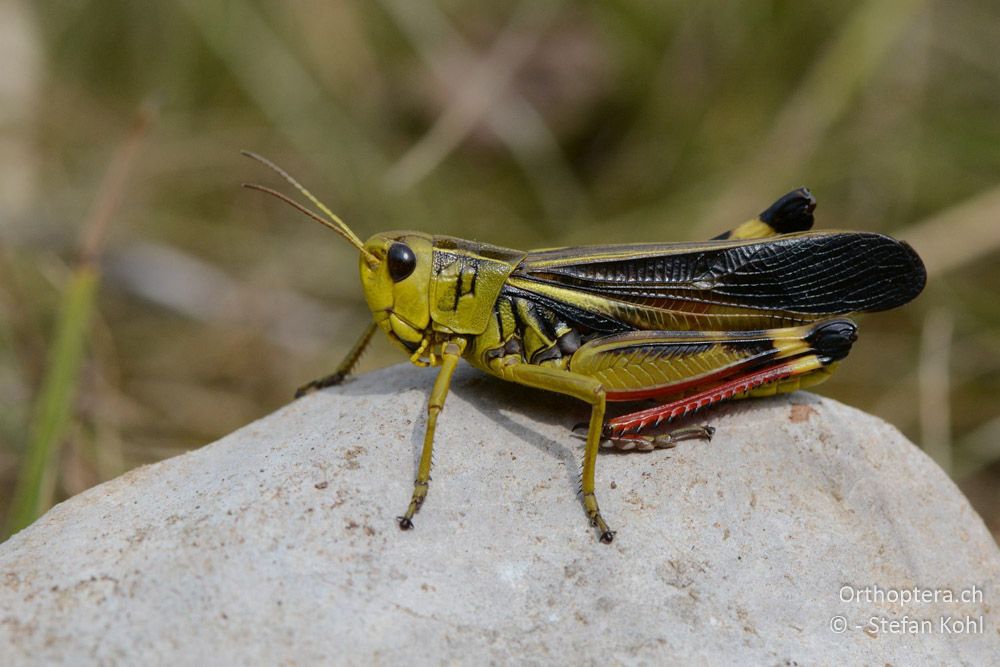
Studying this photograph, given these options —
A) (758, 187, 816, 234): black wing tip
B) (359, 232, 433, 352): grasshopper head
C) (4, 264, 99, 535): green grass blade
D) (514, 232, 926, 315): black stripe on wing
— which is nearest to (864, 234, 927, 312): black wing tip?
(514, 232, 926, 315): black stripe on wing

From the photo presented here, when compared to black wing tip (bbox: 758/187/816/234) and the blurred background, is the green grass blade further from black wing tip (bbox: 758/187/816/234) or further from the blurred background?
black wing tip (bbox: 758/187/816/234)

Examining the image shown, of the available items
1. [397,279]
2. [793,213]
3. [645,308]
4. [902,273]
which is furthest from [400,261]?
[902,273]

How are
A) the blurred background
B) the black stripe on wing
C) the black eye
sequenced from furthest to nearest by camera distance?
the blurred background → the black stripe on wing → the black eye

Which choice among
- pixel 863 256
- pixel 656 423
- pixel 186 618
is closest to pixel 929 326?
pixel 863 256

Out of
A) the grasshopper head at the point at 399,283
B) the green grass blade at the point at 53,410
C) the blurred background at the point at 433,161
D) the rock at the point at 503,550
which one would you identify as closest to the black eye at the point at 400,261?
the grasshopper head at the point at 399,283

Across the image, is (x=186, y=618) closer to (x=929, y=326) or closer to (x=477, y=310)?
(x=477, y=310)

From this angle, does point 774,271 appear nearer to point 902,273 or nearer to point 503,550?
point 902,273
